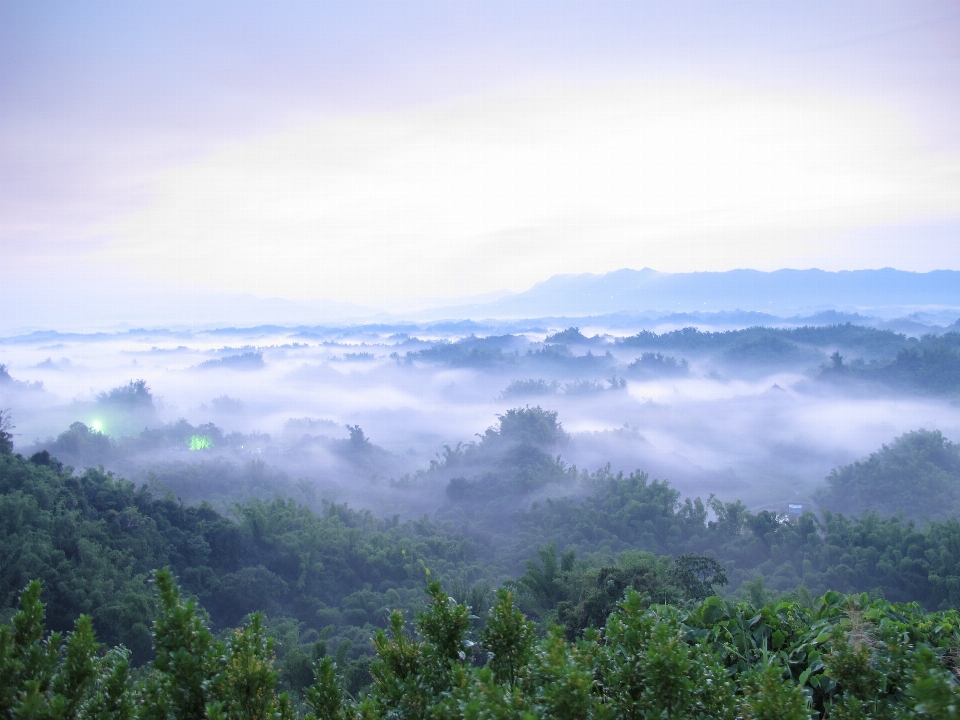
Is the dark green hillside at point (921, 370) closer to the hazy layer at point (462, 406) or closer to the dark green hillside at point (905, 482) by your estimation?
the hazy layer at point (462, 406)

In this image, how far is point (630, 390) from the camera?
351 ft

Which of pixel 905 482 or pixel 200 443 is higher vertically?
pixel 200 443

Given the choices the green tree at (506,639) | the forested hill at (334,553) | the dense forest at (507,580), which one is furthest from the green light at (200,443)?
the green tree at (506,639)

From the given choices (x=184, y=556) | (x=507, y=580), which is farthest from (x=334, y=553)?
(x=507, y=580)

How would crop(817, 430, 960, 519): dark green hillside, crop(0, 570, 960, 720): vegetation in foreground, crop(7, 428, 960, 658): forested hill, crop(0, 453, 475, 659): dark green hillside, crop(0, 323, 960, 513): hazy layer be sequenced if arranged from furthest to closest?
1. crop(0, 323, 960, 513): hazy layer
2. crop(817, 430, 960, 519): dark green hillside
3. crop(7, 428, 960, 658): forested hill
4. crop(0, 453, 475, 659): dark green hillside
5. crop(0, 570, 960, 720): vegetation in foreground

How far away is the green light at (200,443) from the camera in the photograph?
70438 millimetres

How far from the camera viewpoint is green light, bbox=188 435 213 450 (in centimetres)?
7044

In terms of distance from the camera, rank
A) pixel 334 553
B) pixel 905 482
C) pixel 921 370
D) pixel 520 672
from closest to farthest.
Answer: pixel 520 672 → pixel 334 553 → pixel 905 482 → pixel 921 370

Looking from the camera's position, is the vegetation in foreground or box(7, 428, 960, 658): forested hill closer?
the vegetation in foreground

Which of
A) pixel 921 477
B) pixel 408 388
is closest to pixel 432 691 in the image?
pixel 921 477

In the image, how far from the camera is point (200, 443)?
7162 cm

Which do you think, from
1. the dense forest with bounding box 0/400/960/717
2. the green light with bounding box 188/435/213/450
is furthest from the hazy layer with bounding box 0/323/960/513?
the dense forest with bounding box 0/400/960/717

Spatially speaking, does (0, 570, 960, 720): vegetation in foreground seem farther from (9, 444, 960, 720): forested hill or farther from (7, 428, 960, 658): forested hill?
(7, 428, 960, 658): forested hill

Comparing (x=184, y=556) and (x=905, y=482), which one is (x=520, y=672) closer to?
(x=184, y=556)
